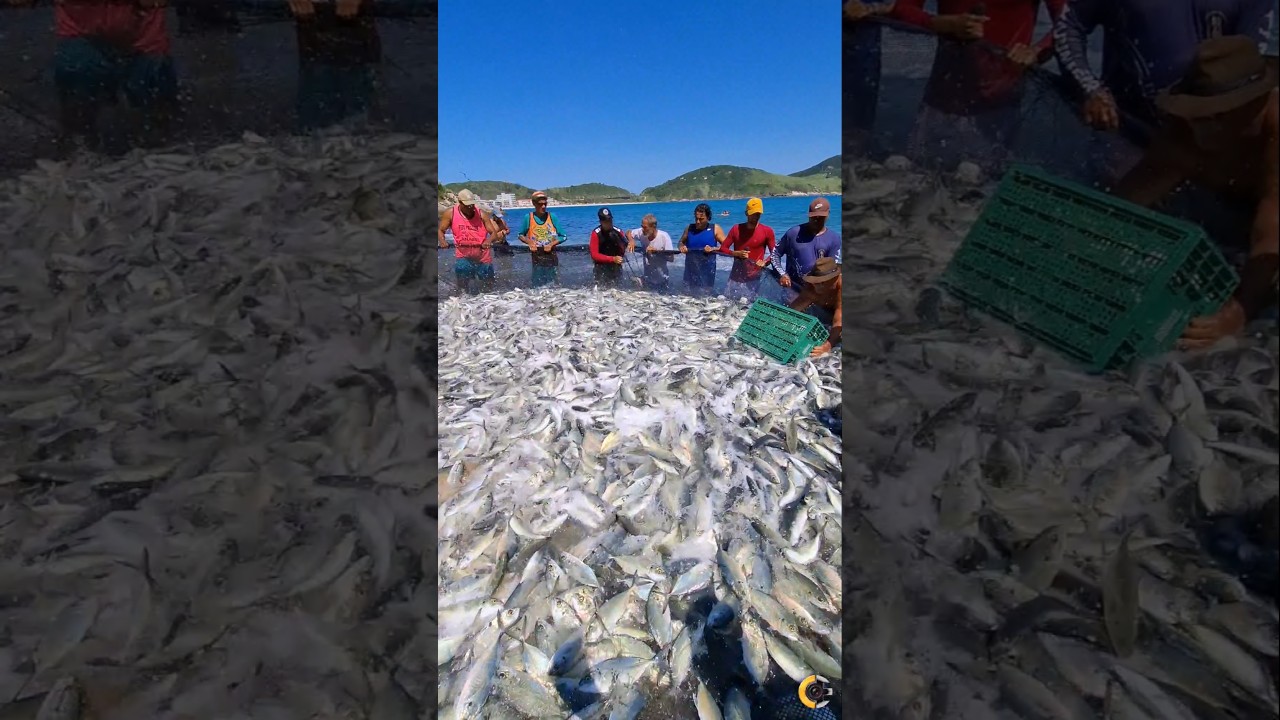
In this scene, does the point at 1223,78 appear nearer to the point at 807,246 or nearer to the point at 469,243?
the point at 807,246

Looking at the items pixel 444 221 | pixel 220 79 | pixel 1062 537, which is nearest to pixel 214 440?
pixel 1062 537

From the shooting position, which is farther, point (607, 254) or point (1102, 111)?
point (607, 254)

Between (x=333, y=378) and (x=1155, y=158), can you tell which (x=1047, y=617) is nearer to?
(x=1155, y=158)

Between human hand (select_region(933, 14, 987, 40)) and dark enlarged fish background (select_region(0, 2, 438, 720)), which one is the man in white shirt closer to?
dark enlarged fish background (select_region(0, 2, 438, 720))

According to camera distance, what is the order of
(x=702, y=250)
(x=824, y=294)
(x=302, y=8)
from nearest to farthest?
1. (x=302, y=8)
2. (x=824, y=294)
3. (x=702, y=250)

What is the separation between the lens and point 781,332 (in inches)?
169

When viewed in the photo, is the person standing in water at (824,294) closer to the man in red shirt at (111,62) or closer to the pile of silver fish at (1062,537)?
the pile of silver fish at (1062,537)

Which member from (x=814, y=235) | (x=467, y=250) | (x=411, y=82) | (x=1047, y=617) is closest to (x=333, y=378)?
(x=1047, y=617)

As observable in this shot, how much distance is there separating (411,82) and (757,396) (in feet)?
15.2

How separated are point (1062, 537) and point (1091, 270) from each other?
109 centimetres

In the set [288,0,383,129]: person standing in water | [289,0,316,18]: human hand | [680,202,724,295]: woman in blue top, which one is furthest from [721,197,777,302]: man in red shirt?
[289,0,316,18]: human hand

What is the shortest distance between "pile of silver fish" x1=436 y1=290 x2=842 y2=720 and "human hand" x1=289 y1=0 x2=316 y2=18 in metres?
3.44

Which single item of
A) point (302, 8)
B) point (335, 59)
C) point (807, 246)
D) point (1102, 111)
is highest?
point (302, 8)

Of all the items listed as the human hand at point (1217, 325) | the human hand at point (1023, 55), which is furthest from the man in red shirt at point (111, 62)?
the human hand at point (1217, 325)
